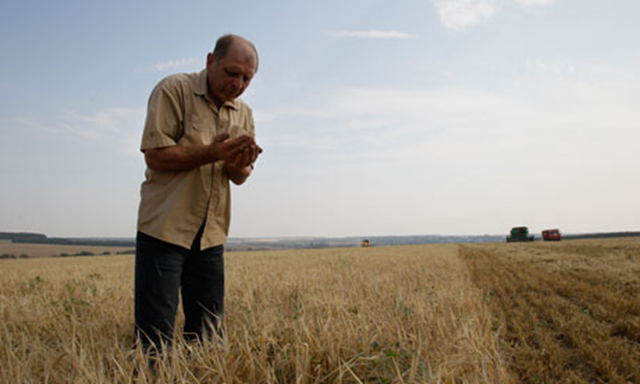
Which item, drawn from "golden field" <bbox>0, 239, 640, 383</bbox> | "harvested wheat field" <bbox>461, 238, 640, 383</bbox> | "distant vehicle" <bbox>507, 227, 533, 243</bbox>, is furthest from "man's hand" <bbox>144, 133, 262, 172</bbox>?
"distant vehicle" <bbox>507, 227, 533, 243</bbox>

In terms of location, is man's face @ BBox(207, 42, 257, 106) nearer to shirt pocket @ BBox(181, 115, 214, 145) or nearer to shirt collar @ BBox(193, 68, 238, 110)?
shirt collar @ BBox(193, 68, 238, 110)

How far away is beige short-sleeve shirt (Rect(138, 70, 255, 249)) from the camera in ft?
8.01

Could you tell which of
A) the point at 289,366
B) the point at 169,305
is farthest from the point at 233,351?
the point at 169,305

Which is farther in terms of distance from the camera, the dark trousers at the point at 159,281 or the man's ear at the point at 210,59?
the man's ear at the point at 210,59

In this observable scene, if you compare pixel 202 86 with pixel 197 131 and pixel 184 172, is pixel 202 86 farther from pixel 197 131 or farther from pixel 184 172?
pixel 184 172

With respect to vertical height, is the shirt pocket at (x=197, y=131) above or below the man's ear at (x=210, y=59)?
below

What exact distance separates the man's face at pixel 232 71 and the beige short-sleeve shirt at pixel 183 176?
0.31ft

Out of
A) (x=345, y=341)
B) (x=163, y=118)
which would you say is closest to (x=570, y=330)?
(x=345, y=341)

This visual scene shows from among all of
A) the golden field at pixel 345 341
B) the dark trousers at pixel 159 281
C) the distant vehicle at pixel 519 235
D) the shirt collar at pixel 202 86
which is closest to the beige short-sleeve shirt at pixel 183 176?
the shirt collar at pixel 202 86

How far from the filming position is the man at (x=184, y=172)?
2398 millimetres

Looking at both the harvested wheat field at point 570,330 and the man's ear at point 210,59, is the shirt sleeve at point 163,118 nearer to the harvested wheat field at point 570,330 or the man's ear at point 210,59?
the man's ear at point 210,59

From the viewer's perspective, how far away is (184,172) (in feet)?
8.25

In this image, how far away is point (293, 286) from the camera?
6125mm

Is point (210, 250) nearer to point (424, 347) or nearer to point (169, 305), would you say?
point (169, 305)
